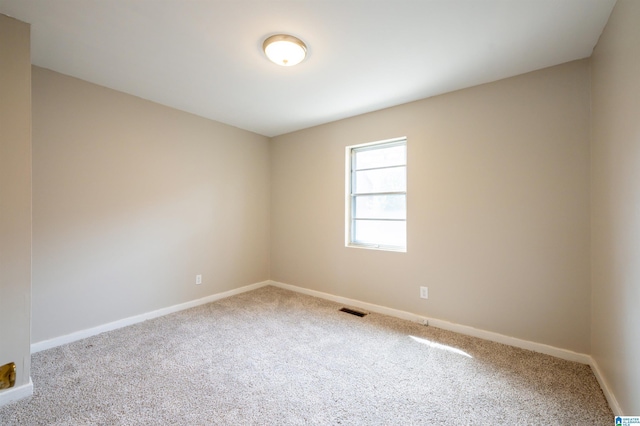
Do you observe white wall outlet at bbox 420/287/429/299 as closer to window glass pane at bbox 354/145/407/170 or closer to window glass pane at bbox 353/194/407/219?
window glass pane at bbox 353/194/407/219

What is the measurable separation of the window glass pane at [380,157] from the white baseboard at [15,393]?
11.7 ft

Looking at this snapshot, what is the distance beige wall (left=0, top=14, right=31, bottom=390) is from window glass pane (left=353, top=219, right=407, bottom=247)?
10.3 ft

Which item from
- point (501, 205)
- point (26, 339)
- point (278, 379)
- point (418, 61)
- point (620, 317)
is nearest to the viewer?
point (620, 317)

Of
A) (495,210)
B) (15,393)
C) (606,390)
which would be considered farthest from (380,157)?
(15,393)

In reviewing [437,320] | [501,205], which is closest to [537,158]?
[501,205]

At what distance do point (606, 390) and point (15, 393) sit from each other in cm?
385

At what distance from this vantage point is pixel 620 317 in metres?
1.59

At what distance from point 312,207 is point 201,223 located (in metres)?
1.53

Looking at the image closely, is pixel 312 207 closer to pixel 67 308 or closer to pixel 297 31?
pixel 297 31

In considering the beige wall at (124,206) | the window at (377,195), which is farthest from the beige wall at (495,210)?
the beige wall at (124,206)

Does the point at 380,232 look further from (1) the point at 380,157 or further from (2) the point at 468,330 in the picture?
(2) the point at 468,330

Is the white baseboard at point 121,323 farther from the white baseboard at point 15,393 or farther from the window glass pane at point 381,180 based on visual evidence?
the window glass pane at point 381,180

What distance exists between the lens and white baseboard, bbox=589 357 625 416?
159 centimetres

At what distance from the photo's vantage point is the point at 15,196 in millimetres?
1771
